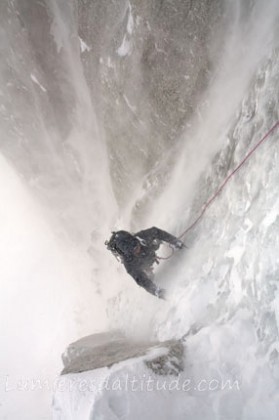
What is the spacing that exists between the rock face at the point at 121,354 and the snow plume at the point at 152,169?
11.5 inches

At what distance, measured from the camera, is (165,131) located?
413 inches

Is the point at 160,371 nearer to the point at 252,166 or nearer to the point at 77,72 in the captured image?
the point at 252,166

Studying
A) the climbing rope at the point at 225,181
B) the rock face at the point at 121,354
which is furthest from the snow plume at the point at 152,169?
the rock face at the point at 121,354

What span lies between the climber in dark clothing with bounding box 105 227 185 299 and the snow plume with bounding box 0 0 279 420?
0.36 metres

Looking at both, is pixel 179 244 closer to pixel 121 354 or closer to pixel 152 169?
pixel 121 354

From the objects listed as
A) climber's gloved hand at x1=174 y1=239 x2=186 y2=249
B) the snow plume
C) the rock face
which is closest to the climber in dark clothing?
climber's gloved hand at x1=174 y1=239 x2=186 y2=249

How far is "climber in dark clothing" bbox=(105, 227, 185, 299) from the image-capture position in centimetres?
882

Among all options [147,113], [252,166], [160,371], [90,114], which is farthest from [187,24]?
[160,371]

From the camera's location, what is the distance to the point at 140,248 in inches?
357

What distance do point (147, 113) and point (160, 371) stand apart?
6.15 meters

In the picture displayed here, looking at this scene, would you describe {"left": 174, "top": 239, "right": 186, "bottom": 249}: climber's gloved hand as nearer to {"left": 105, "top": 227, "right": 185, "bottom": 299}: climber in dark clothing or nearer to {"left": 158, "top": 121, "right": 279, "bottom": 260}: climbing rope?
{"left": 105, "top": 227, "right": 185, "bottom": 299}: climber in dark clothing

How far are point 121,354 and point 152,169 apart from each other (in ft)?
17.2

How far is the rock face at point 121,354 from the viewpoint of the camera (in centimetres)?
631

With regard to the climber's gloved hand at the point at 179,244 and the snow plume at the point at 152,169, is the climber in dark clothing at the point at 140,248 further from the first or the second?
the snow plume at the point at 152,169
